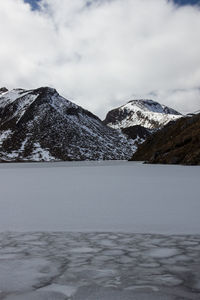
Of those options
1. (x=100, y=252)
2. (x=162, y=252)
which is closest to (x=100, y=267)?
(x=100, y=252)

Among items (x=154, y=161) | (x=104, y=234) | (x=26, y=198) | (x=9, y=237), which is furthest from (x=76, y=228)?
(x=154, y=161)

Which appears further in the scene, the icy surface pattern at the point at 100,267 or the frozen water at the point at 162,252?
the frozen water at the point at 162,252

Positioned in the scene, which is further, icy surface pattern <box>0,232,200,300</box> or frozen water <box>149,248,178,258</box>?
frozen water <box>149,248,178,258</box>

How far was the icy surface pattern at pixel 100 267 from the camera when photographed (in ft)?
15.8

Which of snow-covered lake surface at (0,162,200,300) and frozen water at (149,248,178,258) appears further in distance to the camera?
frozen water at (149,248,178,258)

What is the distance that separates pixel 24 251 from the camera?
7363mm

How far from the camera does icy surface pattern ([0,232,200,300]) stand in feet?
15.8

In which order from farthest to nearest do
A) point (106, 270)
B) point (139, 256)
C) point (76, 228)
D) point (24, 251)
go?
point (76, 228) < point (24, 251) < point (139, 256) < point (106, 270)

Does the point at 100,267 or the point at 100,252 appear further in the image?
the point at 100,252

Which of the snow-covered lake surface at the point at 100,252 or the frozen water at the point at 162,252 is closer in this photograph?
the snow-covered lake surface at the point at 100,252

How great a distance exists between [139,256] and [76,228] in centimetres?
363

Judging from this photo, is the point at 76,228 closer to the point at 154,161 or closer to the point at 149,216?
the point at 149,216

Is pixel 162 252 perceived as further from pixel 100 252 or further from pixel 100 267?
pixel 100 267

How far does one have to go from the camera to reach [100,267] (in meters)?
5.99
